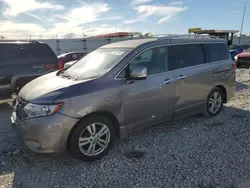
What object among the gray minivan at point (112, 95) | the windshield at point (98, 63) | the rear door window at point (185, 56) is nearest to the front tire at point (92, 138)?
the gray minivan at point (112, 95)

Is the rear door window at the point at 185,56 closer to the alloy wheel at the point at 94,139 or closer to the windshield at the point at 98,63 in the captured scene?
the windshield at the point at 98,63

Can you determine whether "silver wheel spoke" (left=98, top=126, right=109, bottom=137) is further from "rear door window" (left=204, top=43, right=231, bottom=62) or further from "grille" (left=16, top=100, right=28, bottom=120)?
"rear door window" (left=204, top=43, right=231, bottom=62)

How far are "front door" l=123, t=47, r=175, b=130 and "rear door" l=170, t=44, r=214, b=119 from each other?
201 mm

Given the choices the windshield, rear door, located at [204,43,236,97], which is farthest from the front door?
rear door, located at [204,43,236,97]

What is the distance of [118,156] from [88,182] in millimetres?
727

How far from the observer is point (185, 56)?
169 inches

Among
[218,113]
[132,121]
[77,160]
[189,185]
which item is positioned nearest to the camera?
[189,185]

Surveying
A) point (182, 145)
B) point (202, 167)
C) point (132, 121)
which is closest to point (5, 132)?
point (132, 121)

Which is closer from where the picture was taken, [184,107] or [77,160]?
A: [77,160]

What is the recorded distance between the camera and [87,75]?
3457 mm

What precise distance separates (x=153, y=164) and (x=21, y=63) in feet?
15.0

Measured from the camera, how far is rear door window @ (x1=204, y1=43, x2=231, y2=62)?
476cm

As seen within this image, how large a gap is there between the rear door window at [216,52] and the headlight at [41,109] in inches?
136

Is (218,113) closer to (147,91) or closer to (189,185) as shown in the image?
(147,91)
